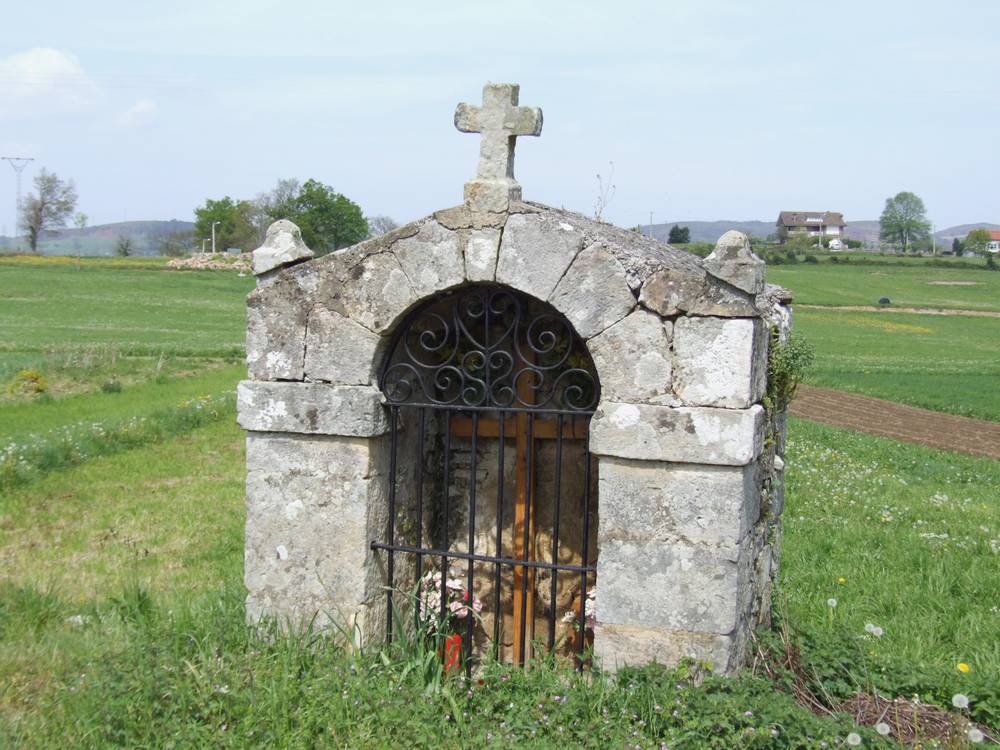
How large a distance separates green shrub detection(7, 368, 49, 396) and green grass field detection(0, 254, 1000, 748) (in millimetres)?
1082

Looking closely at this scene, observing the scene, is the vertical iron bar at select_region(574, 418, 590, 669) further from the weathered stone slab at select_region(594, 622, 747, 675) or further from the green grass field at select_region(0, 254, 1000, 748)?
the green grass field at select_region(0, 254, 1000, 748)

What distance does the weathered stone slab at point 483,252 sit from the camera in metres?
4.89

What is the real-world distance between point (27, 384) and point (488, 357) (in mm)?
15227

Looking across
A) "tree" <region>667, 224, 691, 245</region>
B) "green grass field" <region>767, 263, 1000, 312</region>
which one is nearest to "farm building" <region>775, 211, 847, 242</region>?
"green grass field" <region>767, 263, 1000, 312</region>

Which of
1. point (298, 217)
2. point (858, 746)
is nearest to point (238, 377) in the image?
point (858, 746)

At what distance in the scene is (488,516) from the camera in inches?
238

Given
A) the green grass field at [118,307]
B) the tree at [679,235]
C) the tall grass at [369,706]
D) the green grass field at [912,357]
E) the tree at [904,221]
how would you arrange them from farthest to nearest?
1. the tree at [904,221]
2. the tree at [679,235]
3. the green grass field at [118,307]
4. the green grass field at [912,357]
5. the tall grass at [369,706]

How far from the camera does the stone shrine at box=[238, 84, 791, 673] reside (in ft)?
15.3

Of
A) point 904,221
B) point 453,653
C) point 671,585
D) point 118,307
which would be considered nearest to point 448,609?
point 453,653

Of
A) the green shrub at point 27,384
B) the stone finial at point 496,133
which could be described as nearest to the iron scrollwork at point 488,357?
the stone finial at point 496,133

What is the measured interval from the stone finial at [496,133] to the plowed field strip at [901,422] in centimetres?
1380

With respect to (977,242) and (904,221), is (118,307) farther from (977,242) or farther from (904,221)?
(904,221)

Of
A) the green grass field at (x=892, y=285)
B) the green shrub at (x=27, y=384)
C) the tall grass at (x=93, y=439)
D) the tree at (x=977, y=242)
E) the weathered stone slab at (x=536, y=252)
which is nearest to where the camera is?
the weathered stone slab at (x=536, y=252)

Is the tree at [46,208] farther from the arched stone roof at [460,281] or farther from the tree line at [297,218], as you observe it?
the arched stone roof at [460,281]
